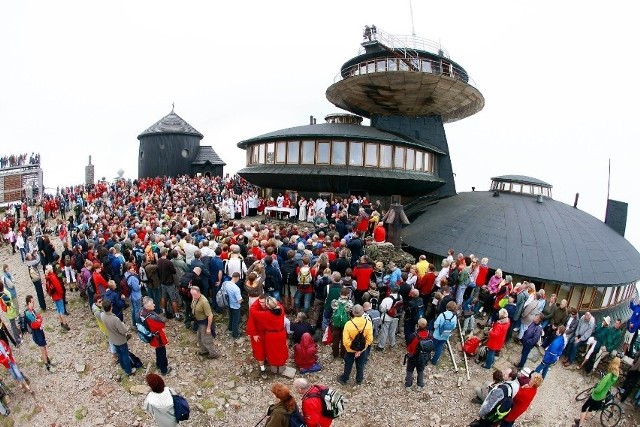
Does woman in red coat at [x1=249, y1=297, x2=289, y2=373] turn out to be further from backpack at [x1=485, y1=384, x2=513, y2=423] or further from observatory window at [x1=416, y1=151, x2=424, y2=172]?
observatory window at [x1=416, y1=151, x2=424, y2=172]

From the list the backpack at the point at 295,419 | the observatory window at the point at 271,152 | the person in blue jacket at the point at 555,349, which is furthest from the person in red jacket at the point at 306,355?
the observatory window at the point at 271,152

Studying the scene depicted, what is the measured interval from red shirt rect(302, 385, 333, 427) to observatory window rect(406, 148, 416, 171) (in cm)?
2103

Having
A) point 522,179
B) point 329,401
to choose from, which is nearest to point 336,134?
point 522,179

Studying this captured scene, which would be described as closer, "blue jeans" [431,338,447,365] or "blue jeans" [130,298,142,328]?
"blue jeans" [431,338,447,365]

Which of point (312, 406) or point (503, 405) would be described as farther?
point (503, 405)

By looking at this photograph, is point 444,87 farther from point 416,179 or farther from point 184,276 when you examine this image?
point 184,276

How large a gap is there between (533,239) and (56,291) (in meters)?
21.6

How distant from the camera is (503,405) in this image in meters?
6.66

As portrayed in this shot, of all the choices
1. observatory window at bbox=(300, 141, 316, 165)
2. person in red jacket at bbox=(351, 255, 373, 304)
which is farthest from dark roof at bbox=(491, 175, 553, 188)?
person in red jacket at bbox=(351, 255, 373, 304)

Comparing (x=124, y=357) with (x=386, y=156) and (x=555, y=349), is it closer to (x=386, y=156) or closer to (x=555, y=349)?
(x=555, y=349)

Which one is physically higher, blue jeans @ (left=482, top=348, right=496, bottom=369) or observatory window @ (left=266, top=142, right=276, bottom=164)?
observatory window @ (left=266, top=142, right=276, bottom=164)

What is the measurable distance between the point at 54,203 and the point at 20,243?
32.0 ft

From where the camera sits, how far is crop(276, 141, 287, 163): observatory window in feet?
79.0

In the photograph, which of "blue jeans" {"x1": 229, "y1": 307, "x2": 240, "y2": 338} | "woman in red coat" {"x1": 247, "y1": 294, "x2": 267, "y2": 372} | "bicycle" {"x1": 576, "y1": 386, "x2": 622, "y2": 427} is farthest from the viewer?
"blue jeans" {"x1": 229, "y1": 307, "x2": 240, "y2": 338}
